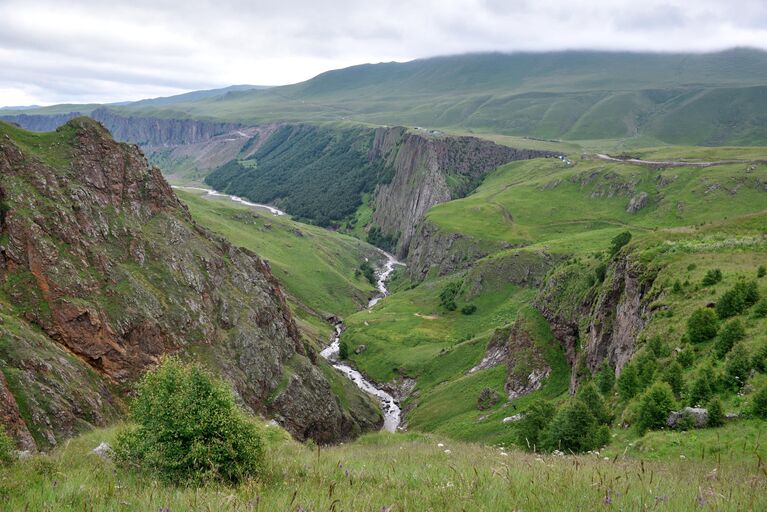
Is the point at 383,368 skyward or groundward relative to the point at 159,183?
groundward

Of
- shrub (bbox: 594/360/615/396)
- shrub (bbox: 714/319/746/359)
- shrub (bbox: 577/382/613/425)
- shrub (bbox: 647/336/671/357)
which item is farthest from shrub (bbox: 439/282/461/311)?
shrub (bbox: 714/319/746/359)

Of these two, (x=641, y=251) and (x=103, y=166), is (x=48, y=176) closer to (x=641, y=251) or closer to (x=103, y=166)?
(x=103, y=166)

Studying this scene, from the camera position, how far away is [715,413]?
911 inches

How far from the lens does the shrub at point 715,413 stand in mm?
22969

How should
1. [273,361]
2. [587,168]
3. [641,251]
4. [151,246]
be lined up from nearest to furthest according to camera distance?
[641,251] < [151,246] < [273,361] < [587,168]

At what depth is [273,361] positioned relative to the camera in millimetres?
71375

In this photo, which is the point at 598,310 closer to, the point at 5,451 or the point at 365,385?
the point at 5,451

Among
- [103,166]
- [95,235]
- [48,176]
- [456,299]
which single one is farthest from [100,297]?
[456,299]

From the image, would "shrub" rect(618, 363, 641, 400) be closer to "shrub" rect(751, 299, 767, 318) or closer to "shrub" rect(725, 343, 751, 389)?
"shrub" rect(725, 343, 751, 389)

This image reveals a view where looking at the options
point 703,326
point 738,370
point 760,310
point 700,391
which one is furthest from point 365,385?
point 738,370

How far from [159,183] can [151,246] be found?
13.5 meters

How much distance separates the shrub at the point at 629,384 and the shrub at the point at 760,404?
922cm

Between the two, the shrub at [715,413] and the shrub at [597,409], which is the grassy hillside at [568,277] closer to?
the shrub at [715,413]

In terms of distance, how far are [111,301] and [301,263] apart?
117753mm
